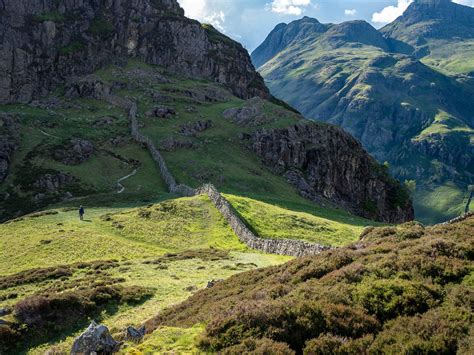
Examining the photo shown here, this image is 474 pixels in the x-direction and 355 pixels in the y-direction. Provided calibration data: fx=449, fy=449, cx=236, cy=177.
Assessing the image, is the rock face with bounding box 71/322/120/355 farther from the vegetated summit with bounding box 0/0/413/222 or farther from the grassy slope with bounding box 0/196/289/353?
the vegetated summit with bounding box 0/0/413/222

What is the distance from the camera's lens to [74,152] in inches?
4122

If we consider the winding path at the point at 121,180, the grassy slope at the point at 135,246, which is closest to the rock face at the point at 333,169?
the winding path at the point at 121,180

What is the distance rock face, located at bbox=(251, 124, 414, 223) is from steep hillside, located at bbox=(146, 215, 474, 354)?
83.2m

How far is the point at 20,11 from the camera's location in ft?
532

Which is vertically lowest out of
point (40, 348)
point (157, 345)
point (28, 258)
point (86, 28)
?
point (28, 258)

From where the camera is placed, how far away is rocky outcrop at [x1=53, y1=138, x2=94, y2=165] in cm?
10200

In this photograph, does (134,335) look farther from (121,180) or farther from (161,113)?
(161,113)

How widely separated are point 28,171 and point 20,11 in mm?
95083

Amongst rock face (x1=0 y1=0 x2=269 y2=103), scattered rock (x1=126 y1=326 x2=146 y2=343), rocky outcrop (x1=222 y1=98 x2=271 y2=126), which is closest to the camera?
scattered rock (x1=126 y1=326 x2=146 y2=343)

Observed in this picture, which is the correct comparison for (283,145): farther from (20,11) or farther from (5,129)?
(20,11)

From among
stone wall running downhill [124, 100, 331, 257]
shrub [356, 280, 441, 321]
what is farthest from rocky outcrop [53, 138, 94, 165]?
shrub [356, 280, 441, 321]

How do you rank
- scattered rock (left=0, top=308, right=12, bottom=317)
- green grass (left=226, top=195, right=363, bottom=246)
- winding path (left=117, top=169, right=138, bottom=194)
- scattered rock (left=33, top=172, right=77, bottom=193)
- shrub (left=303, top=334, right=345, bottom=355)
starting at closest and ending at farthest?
shrub (left=303, top=334, right=345, bottom=355) < scattered rock (left=0, top=308, right=12, bottom=317) < green grass (left=226, top=195, right=363, bottom=246) < winding path (left=117, top=169, right=138, bottom=194) < scattered rock (left=33, top=172, right=77, bottom=193)

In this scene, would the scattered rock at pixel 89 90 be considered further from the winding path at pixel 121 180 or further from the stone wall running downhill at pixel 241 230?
the winding path at pixel 121 180

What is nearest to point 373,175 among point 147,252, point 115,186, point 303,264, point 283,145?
point 283,145
